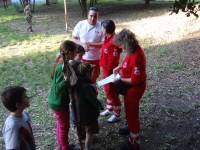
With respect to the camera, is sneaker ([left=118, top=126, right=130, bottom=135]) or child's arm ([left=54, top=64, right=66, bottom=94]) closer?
child's arm ([left=54, top=64, right=66, bottom=94])

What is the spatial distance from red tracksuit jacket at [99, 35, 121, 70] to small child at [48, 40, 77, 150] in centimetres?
104

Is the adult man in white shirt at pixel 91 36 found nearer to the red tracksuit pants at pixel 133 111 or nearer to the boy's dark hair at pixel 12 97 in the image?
the red tracksuit pants at pixel 133 111

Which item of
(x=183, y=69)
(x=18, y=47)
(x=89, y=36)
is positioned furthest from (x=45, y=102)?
(x=18, y=47)

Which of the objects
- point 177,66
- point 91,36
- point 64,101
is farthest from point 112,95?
point 177,66

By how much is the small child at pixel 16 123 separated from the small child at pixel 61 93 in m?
0.77

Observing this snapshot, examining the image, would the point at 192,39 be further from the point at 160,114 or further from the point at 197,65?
the point at 160,114

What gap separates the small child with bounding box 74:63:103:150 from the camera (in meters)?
3.63

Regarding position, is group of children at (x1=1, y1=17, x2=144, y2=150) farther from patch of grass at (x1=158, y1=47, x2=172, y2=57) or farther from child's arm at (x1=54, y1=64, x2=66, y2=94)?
patch of grass at (x1=158, y1=47, x2=172, y2=57)

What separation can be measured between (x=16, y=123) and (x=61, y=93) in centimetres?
101

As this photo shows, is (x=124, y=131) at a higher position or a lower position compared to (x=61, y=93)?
lower

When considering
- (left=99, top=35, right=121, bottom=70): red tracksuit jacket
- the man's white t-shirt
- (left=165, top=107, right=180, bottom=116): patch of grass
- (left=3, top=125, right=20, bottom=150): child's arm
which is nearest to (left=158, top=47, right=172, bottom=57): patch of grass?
(left=165, top=107, right=180, bottom=116): patch of grass

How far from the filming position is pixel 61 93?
150 inches

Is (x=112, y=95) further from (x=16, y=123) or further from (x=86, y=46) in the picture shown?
(x=16, y=123)

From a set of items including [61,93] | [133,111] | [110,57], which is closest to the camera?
[61,93]
